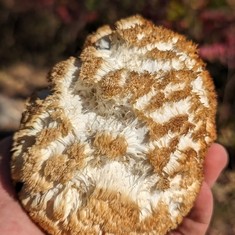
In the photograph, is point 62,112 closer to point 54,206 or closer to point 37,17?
point 54,206

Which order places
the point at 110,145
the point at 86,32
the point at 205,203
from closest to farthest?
the point at 110,145 → the point at 205,203 → the point at 86,32

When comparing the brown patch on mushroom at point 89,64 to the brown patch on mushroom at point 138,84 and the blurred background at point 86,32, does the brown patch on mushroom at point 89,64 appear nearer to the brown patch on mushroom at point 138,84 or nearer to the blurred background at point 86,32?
the brown patch on mushroom at point 138,84

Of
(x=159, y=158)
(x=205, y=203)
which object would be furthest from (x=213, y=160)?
(x=159, y=158)

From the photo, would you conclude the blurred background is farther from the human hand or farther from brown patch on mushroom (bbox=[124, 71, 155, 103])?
brown patch on mushroom (bbox=[124, 71, 155, 103])

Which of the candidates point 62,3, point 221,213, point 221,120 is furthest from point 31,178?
point 62,3

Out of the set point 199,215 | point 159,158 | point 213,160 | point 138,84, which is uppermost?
point 138,84

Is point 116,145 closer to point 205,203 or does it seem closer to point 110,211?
point 110,211

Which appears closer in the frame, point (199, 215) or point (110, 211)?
point (110, 211)
